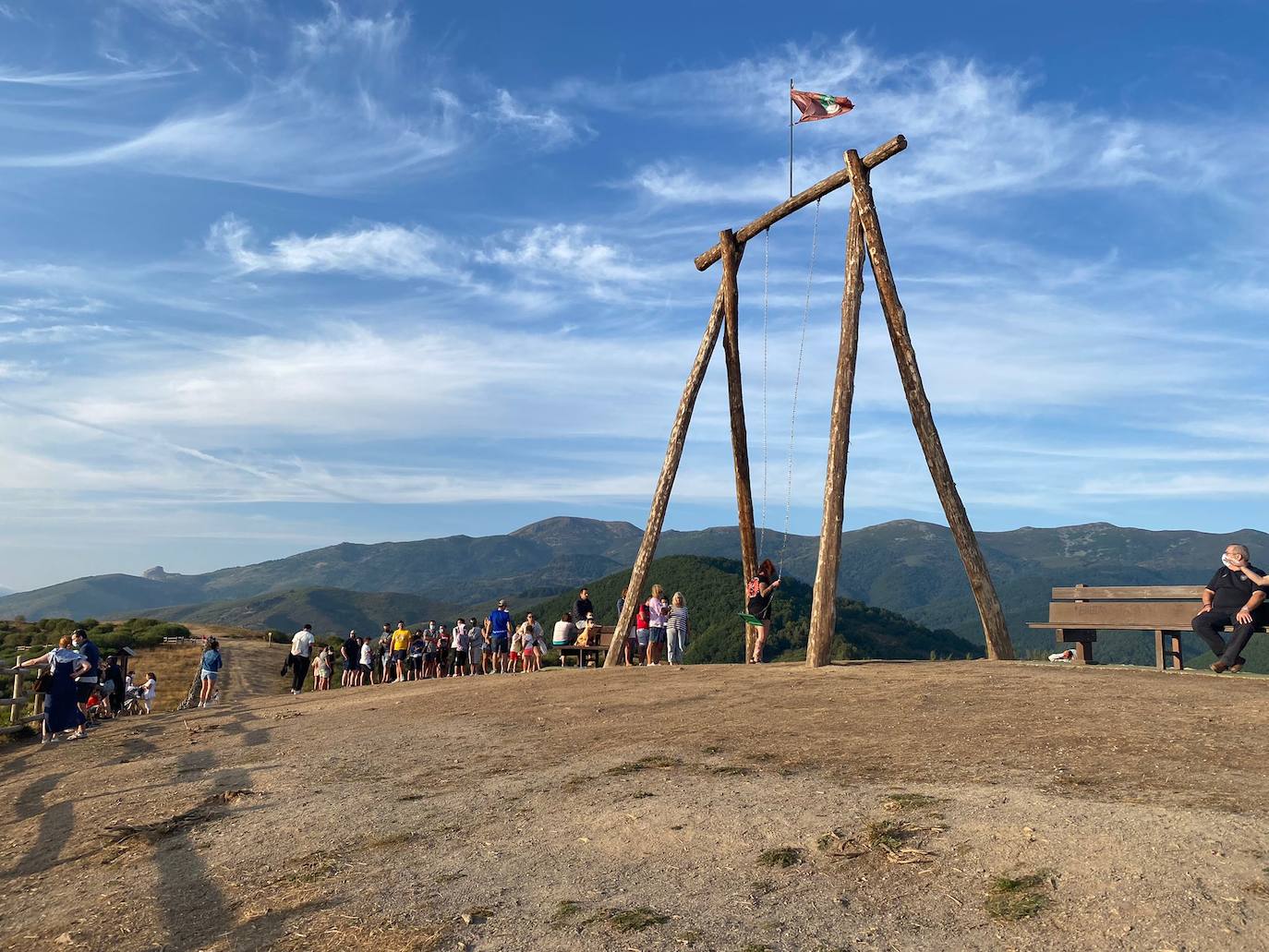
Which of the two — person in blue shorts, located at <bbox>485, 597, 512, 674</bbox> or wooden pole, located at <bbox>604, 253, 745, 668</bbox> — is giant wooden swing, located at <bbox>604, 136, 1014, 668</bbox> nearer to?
wooden pole, located at <bbox>604, 253, 745, 668</bbox>

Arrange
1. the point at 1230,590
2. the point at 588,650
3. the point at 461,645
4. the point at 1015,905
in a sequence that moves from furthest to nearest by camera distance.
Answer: the point at 461,645, the point at 588,650, the point at 1230,590, the point at 1015,905

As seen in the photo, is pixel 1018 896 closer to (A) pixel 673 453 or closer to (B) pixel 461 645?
(A) pixel 673 453

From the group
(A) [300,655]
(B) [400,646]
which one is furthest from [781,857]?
(B) [400,646]

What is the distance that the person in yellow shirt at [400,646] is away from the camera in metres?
25.0

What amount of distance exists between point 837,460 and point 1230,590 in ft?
18.7

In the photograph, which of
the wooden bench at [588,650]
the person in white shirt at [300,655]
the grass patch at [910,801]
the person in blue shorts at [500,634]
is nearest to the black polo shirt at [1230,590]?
the grass patch at [910,801]

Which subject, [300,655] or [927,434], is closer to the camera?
[927,434]

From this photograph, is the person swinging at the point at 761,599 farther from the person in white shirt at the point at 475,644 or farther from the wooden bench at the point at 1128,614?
the person in white shirt at the point at 475,644

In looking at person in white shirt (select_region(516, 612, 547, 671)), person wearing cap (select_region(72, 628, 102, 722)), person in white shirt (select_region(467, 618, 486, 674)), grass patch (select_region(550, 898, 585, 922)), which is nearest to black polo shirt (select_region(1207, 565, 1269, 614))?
grass patch (select_region(550, 898, 585, 922))

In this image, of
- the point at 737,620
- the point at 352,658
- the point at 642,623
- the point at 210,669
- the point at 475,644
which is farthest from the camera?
the point at 737,620

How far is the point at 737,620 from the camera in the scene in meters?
133

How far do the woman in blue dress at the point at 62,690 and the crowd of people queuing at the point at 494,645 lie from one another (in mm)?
7379

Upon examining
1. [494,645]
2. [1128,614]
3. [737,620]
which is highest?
[1128,614]

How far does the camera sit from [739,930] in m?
4.75
